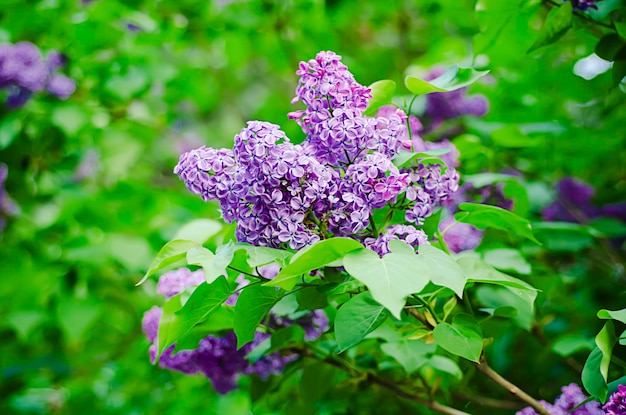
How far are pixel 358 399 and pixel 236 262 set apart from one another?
18.4 inches

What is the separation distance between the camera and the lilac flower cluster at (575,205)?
1509 millimetres

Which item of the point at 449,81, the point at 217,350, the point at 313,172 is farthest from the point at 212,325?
the point at 449,81

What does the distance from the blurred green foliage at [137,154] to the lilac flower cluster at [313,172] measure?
553 mm

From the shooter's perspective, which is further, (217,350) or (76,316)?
(76,316)

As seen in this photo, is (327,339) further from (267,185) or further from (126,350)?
(126,350)

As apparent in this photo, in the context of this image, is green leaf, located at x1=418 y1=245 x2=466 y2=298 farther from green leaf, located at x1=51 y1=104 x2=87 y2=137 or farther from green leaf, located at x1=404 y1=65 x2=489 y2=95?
green leaf, located at x1=51 y1=104 x2=87 y2=137

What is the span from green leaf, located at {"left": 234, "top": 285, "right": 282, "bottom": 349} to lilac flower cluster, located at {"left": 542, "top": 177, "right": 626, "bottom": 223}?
39.6 inches

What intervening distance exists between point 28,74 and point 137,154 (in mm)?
373

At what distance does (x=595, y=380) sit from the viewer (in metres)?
0.71

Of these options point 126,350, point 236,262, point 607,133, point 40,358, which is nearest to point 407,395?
point 236,262

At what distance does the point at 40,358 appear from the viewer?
1.86m

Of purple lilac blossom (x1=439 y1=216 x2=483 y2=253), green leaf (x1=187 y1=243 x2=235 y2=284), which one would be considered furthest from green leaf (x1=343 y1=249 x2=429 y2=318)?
purple lilac blossom (x1=439 y1=216 x2=483 y2=253)

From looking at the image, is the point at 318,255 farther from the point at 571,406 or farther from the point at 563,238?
the point at 563,238

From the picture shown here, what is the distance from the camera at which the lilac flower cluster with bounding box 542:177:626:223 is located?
151 centimetres
